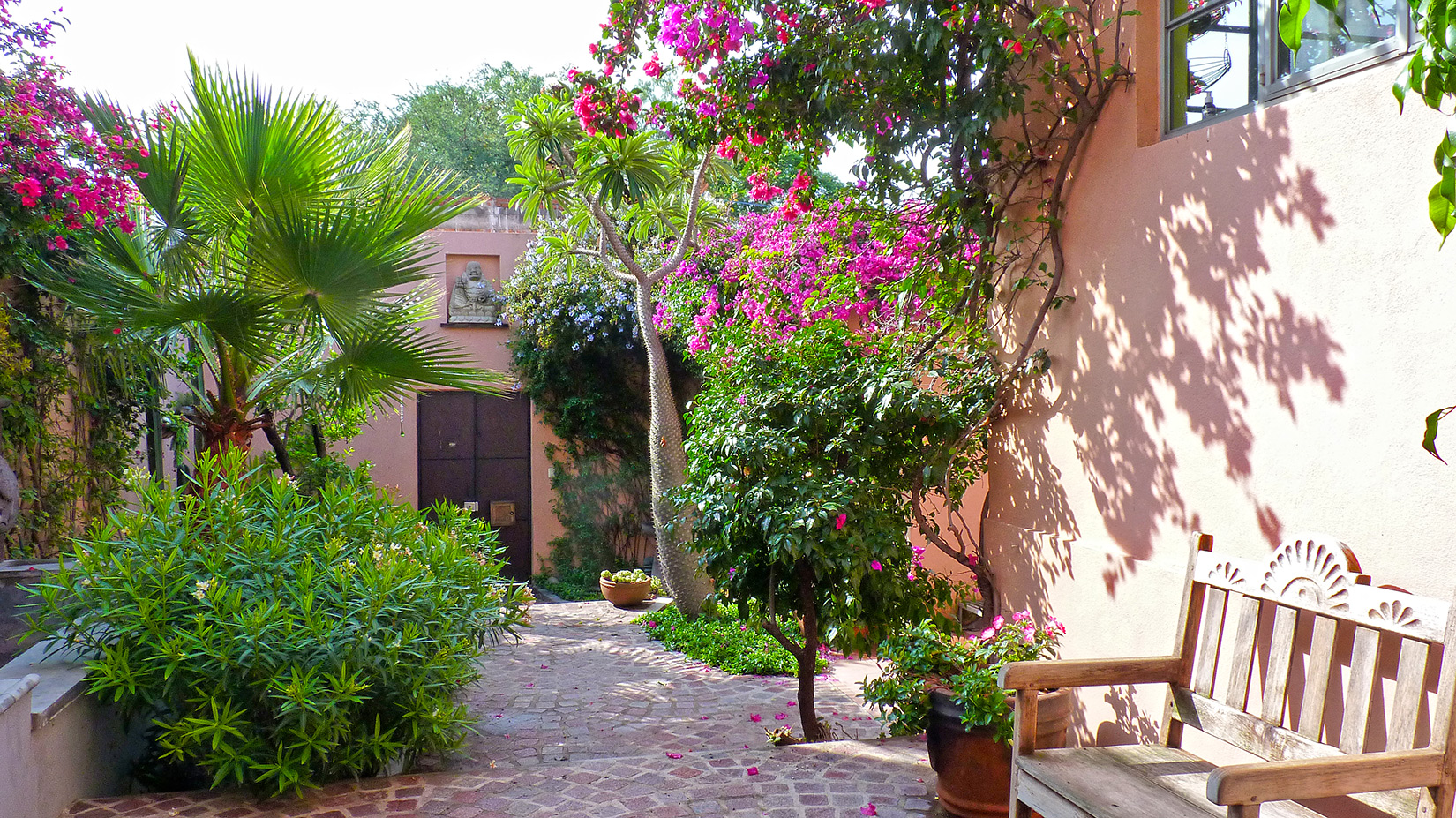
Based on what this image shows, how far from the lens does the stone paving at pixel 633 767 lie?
3170mm

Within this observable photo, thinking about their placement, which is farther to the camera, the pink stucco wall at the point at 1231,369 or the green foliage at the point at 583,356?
the green foliage at the point at 583,356

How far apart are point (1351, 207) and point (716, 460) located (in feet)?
8.39

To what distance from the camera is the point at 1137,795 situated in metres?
2.30

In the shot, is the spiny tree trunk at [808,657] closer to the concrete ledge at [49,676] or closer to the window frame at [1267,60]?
the window frame at [1267,60]

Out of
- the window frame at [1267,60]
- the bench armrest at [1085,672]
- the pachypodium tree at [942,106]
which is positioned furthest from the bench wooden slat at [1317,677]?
the pachypodium tree at [942,106]

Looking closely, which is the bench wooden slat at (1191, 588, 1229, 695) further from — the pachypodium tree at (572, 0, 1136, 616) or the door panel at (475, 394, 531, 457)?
the door panel at (475, 394, 531, 457)

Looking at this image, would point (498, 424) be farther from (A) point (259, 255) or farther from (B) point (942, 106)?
(B) point (942, 106)

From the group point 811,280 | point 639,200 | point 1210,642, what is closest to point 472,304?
point 639,200

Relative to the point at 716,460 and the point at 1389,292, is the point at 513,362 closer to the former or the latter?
the point at 716,460

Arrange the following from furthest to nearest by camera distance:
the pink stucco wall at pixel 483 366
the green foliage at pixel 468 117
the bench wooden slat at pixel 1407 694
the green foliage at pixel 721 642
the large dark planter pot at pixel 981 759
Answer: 1. the green foliage at pixel 468 117
2. the pink stucco wall at pixel 483 366
3. the green foliage at pixel 721 642
4. the large dark planter pot at pixel 981 759
5. the bench wooden slat at pixel 1407 694

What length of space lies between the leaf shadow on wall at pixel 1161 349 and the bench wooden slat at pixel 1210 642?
0.25 metres

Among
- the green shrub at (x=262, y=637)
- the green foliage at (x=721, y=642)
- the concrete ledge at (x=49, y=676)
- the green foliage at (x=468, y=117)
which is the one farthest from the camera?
the green foliage at (x=468, y=117)

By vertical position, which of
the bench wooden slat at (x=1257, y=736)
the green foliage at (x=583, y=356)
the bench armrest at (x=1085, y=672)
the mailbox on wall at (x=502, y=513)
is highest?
the green foliage at (x=583, y=356)

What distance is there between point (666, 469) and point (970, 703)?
5314 mm
